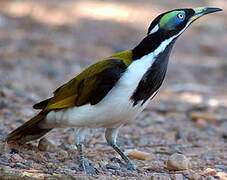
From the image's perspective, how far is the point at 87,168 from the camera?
4.64 meters

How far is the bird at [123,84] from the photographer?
178 inches

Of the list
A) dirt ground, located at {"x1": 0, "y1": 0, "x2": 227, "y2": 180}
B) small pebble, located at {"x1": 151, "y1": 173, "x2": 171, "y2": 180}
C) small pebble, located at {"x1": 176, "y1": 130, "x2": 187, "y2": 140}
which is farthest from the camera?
small pebble, located at {"x1": 176, "y1": 130, "x2": 187, "y2": 140}

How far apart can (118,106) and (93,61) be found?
18.9ft

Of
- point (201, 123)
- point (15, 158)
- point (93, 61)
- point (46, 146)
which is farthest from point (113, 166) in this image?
point (93, 61)

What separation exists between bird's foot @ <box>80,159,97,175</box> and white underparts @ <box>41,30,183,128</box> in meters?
0.37

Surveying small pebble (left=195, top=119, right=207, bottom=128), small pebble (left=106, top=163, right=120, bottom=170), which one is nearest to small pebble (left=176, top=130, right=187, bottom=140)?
small pebble (left=195, top=119, right=207, bottom=128)

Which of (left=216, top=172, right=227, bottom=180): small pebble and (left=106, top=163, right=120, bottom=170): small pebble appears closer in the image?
(left=216, top=172, right=227, bottom=180): small pebble

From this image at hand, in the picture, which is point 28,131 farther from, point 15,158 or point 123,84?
point 123,84

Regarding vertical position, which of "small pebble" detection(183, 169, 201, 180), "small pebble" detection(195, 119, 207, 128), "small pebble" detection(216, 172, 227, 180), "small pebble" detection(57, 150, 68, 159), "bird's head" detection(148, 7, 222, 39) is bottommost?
"small pebble" detection(195, 119, 207, 128)

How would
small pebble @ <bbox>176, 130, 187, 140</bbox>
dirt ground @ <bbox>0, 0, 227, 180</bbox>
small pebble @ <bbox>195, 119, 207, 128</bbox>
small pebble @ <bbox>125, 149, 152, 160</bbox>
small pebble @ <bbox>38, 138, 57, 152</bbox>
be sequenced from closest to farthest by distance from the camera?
dirt ground @ <bbox>0, 0, 227, 180</bbox> → small pebble @ <bbox>38, 138, 57, 152</bbox> → small pebble @ <bbox>125, 149, 152, 160</bbox> → small pebble @ <bbox>176, 130, 187, 140</bbox> → small pebble @ <bbox>195, 119, 207, 128</bbox>

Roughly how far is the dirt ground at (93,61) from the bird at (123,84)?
0.49 metres

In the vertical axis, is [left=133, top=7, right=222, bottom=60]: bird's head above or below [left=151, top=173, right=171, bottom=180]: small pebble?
above

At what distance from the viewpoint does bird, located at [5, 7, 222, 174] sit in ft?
14.9

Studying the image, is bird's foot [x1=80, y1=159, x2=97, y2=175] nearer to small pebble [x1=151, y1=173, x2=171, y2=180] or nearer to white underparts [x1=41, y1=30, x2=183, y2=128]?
white underparts [x1=41, y1=30, x2=183, y2=128]
